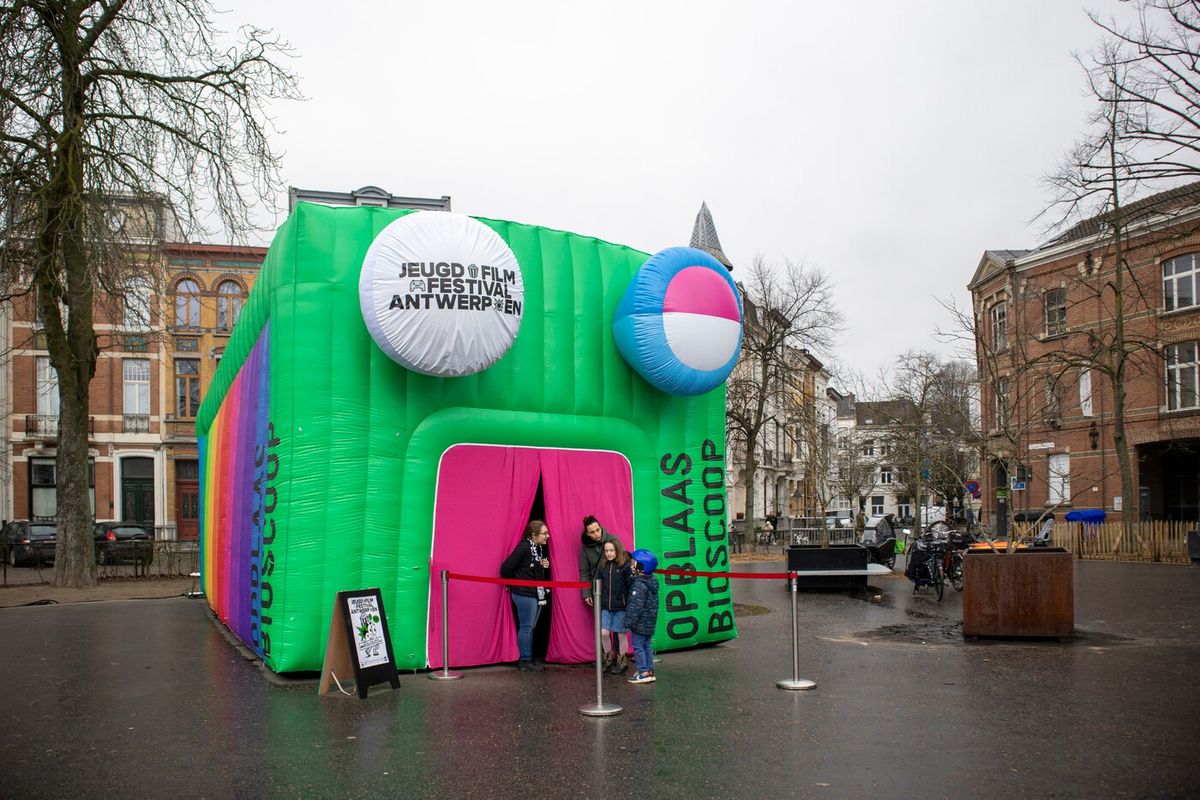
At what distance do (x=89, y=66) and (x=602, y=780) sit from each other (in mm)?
18520

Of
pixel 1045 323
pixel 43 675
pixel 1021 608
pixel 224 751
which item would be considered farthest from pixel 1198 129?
pixel 1045 323

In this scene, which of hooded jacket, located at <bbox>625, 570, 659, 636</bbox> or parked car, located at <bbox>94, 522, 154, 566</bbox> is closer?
hooded jacket, located at <bbox>625, 570, 659, 636</bbox>

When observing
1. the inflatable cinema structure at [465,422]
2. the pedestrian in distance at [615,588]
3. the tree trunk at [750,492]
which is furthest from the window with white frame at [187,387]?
the pedestrian in distance at [615,588]

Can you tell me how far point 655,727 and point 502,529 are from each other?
10.6 feet

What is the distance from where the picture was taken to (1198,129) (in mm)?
13617

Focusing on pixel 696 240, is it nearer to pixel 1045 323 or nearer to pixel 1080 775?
pixel 1045 323

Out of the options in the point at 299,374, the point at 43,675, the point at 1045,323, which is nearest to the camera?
the point at 299,374

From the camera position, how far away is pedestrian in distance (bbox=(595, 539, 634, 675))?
362 inches

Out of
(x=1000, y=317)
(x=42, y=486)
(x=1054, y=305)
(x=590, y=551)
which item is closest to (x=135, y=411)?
(x=42, y=486)

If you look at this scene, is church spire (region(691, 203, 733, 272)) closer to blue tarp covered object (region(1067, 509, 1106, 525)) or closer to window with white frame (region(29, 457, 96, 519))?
blue tarp covered object (region(1067, 509, 1106, 525))

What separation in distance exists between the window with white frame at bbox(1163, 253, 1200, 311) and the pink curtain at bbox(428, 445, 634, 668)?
30.5 m

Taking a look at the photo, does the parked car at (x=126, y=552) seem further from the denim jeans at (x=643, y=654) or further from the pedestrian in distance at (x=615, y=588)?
the denim jeans at (x=643, y=654)

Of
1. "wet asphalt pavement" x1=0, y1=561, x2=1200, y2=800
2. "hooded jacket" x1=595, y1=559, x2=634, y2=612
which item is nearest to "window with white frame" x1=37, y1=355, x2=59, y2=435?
"wet asphalt pavement" x1=0, y1=561, x2=1200, y2=800

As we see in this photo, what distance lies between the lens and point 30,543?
28875 mm
